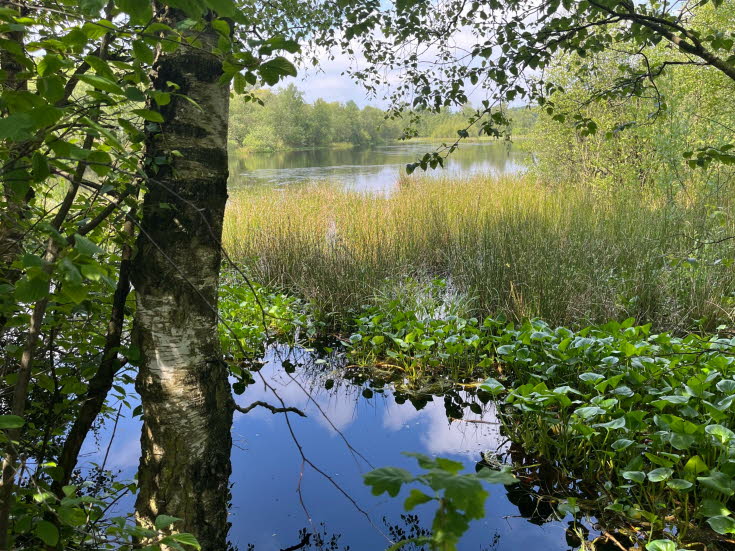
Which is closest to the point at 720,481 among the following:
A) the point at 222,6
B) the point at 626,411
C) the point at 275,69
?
the point at 626,411

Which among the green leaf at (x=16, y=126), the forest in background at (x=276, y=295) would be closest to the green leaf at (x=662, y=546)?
the forest in background at (x=276, y=295)

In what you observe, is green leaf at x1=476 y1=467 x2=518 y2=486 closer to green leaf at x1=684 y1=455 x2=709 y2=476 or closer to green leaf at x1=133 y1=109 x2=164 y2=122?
green leaf at x1=133 y1=109 x2=164 y2=122

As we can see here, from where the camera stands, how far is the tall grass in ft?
12.3

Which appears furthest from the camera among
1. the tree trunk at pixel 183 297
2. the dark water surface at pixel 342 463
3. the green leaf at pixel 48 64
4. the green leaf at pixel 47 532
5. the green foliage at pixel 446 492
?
the dark water surface at pixel 342 463

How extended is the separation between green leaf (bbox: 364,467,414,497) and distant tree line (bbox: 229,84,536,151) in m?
42.0

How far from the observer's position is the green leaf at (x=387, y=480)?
43cm

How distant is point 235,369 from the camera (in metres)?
1.33

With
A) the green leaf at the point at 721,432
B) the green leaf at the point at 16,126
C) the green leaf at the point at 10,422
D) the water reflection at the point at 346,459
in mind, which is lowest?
the water reflection at the point at 346,459

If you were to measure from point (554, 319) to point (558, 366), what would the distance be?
1079 mm

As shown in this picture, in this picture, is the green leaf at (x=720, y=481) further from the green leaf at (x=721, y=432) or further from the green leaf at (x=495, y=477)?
the green leaf at (x=495, y=477)

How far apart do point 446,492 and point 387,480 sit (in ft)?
0.20

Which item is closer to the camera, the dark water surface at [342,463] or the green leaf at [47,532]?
the green leaf at [47,532]

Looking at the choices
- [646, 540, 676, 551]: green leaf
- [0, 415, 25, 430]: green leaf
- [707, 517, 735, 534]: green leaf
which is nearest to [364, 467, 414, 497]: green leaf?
[0, 415, 25, 430]: green leaf

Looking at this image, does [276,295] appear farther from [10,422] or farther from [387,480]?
[387,480]
